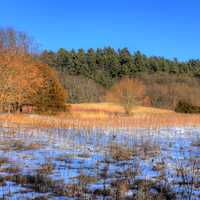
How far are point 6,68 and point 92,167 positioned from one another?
20.3 meters

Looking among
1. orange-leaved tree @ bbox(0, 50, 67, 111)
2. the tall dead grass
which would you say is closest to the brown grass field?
the tall dead grass

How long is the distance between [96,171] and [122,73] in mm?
65810

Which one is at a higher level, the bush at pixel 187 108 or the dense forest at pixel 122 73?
the dense forest at pixel 122 73

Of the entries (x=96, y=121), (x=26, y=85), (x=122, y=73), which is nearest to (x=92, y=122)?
(x=96, y=121)

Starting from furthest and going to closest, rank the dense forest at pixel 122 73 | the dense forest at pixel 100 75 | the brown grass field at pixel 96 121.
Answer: the dense forest at pixel 122 73, the dense forest at pixel 100 75, the brown grass field at pixel 96 121

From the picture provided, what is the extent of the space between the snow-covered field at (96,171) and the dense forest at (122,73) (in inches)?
2008

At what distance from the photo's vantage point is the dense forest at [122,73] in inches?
2459

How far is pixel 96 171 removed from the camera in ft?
18.5

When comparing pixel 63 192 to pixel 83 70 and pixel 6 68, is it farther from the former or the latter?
pixel 83 70

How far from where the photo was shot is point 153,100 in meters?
64.0

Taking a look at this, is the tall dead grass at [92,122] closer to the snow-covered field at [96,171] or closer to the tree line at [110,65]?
the snow-covered field at [96,171]

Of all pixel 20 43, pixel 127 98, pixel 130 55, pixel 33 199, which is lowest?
pixel 33 199

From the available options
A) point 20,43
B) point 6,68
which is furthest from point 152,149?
point 20,43

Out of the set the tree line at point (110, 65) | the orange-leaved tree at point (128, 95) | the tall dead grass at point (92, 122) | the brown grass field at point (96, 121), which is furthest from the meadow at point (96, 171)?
the tree line at point (110, 65)
